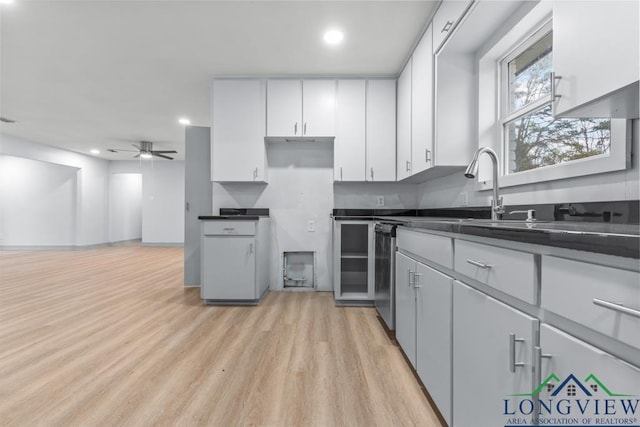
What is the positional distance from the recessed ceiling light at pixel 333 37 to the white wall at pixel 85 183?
7.34 metres

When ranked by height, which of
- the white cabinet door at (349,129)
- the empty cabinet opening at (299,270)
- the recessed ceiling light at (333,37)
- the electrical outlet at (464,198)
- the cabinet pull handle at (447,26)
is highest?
the recessed ceiling light at (333,37)

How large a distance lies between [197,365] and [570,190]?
7.57ft

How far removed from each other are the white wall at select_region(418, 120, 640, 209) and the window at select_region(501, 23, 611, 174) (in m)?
0.14

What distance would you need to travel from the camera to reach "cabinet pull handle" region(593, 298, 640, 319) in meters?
Result: 0.50

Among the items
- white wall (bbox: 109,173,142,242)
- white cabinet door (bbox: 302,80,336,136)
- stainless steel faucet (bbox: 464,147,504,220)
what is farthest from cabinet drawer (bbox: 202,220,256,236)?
white wall (bbox: 109,173,142,242)

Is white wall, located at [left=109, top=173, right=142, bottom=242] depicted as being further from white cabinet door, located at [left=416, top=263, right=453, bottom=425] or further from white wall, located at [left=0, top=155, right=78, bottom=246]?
white cabinet door, located at [left=416, top=263, right=453, bottom=425]

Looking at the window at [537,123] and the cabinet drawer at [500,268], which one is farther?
the window at [537,123]

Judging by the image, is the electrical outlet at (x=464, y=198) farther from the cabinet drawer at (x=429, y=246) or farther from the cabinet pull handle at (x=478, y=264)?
the cabinet pull handle at (x=478, y=264)

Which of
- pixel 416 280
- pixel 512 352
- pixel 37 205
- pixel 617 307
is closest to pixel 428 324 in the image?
pixel 416 280

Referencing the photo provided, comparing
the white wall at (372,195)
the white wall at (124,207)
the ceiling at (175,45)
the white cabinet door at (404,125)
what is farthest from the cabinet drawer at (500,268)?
the white wall at (124,207)

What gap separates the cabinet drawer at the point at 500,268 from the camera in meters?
0.76

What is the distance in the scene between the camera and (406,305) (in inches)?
69.7

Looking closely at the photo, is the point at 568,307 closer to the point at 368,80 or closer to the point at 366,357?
the point at 366,357

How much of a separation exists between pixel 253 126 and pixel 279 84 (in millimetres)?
570
